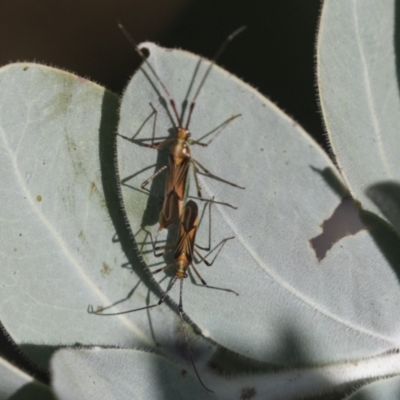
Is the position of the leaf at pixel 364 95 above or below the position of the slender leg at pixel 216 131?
below

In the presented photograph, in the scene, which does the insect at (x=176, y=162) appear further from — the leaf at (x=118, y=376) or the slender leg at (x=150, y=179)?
the leaf at (x=118, y=376)

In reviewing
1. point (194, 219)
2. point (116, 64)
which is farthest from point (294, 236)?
point (116, 64)

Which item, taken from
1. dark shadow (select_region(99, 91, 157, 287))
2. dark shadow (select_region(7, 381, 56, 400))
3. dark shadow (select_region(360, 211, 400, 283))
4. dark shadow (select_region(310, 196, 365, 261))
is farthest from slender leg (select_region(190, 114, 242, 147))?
dark shadow (select_region(7, 381, 56, 400))

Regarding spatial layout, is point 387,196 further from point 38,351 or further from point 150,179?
point 38,351

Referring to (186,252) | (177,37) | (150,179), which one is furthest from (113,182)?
(177,37)

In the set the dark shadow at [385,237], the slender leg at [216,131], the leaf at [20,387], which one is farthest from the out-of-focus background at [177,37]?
the leaf at [20,387]

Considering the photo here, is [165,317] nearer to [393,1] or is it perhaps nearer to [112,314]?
[112,314]
